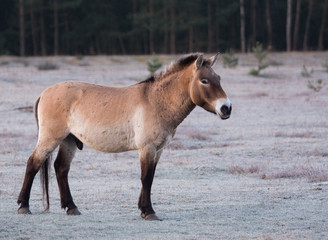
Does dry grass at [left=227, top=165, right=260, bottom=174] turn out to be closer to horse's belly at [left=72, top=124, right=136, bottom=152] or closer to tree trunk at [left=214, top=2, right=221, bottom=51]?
horse's belly at [left=72, top=124, right=136, bottom=152]

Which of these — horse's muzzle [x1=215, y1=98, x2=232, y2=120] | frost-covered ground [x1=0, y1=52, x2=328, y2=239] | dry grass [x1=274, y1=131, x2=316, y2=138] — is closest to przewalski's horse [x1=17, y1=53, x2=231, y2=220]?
horse's muzzle [x1=215, y1=98, x2=232, y2=120]

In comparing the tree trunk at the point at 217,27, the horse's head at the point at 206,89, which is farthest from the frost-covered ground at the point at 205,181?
the tree trunk at the point at 217,27

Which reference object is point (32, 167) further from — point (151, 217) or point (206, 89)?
point (206, 89)

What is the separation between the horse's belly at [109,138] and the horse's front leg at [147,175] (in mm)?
225

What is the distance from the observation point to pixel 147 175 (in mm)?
7797

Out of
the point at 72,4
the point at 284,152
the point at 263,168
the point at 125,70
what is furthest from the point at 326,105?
the point at 72,4

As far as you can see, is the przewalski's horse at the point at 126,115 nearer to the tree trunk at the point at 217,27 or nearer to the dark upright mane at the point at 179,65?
the dark upright mane at the point at 179,65

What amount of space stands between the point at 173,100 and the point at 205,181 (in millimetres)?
3504

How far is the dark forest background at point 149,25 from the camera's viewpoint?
164ft

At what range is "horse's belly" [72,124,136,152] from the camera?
7926 mm

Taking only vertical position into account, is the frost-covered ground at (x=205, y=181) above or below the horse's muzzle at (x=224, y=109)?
below

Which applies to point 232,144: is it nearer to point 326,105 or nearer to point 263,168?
point 263,168

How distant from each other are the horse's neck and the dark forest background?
40.6m

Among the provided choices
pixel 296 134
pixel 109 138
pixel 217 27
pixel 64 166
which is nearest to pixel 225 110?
pixel 109 138
